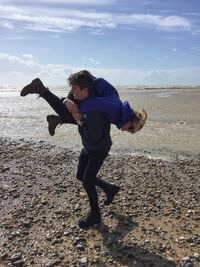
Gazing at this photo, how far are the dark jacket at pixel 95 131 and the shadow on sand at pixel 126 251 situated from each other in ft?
4.88

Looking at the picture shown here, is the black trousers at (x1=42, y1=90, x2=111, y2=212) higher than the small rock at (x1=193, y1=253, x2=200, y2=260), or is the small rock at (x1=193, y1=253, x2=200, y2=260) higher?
the black trousers at (x1=42, y1=90, x2=111, y2=212)

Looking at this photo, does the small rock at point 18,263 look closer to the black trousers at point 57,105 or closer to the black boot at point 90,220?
the black boot at point 90,220

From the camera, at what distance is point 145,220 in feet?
30.4

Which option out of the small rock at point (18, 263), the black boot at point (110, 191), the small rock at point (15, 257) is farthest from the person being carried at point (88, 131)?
the small rock at point (18, 263)

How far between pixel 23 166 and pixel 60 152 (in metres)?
2.32

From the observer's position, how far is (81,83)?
318 inches

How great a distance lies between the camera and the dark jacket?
8148 mm

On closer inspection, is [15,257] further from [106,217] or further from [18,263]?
[106,217]

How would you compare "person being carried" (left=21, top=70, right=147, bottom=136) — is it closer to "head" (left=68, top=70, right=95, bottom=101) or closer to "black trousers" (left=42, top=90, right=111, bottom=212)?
"head" (left=68, top=70, right=95, bottom=101)

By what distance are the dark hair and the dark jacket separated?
456 mm

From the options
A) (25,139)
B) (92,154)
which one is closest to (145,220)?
(92,154)

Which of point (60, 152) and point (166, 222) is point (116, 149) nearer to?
point (60, 152)

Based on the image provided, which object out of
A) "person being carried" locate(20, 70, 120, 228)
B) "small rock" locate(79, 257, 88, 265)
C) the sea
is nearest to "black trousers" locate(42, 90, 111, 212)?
"person being carried" locate(20, 70, 120, 228)

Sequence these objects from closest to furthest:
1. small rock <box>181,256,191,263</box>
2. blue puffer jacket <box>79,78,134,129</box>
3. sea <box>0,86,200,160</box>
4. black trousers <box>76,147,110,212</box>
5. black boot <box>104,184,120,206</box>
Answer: small rock <box>181,256,191,263</box>, blue puffer jacket <box>79,78,134,129</box>, black trousers <box>76,147,110,212</box>, black boot <box>104,184,120,206</box>, sea <box>0,86,200,160</box>
